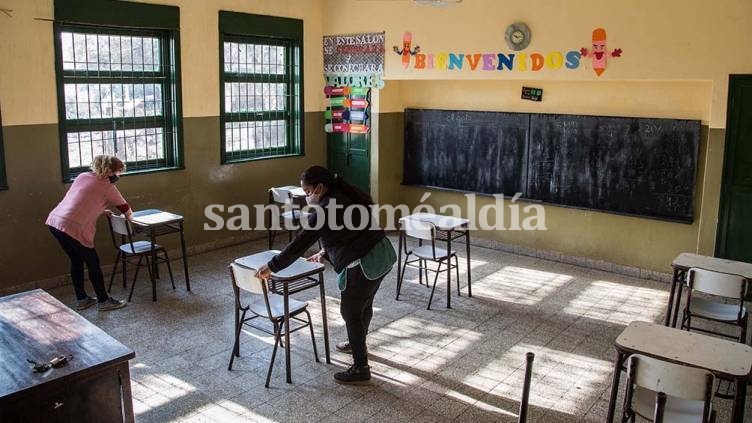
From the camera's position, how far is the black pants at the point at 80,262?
18.0 feet

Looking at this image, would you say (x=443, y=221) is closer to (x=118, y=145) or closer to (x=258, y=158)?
(x=258, y=158)

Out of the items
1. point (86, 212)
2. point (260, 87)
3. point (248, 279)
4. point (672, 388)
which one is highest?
point (260, 87)

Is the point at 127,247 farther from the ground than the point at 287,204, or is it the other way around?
the point at 287,204

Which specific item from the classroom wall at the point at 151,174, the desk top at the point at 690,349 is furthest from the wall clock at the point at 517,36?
the desk top at the point at 690,349

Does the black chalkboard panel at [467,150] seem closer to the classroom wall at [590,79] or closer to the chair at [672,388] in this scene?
the classroom wall at [590,79]

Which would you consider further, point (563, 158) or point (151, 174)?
point (563, 158)

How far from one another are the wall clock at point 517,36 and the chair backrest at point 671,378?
14.5 feet

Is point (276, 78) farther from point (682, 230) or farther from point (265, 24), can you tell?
point (682, 230)

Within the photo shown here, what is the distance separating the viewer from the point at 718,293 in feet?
14.1

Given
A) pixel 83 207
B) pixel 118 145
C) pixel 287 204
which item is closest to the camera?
pixel 83 207

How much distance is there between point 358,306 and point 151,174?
3536 millimetres

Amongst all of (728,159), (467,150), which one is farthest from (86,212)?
(728,159)

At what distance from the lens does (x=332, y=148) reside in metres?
8.61

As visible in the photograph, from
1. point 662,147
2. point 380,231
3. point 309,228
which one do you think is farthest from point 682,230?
point 309,228
